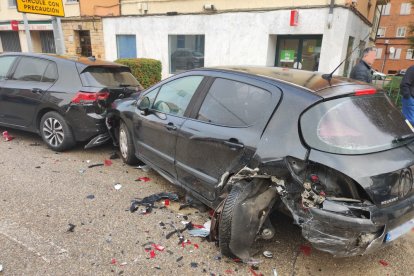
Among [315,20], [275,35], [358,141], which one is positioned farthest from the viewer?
[275,35]

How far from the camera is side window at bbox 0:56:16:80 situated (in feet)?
18.7

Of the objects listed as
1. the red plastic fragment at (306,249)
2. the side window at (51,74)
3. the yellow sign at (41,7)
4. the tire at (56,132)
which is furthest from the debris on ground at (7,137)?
the red plastic fragment at (306,249)

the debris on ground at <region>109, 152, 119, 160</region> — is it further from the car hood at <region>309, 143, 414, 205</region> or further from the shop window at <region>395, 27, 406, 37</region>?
the shop window at <region>395, 27, 406, 37</region>

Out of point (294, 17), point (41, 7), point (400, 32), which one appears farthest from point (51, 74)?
point (400, 32)

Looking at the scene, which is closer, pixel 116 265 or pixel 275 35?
pixel 116 265

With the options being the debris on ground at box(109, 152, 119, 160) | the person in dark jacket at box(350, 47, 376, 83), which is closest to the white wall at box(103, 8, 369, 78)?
the person in dark jacket at box(350, 47, 376, 83)

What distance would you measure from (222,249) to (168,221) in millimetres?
795

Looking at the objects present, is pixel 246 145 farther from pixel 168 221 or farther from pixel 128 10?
pixel 128 10

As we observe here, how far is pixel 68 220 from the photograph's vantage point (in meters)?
3.28

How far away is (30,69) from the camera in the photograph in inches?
216

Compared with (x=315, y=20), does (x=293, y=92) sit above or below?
below

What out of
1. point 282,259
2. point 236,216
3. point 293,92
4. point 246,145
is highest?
point 293,92

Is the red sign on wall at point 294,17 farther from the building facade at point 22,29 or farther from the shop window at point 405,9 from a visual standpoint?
the shop window at point 405,9

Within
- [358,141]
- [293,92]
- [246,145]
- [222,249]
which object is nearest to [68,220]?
[222,249]
